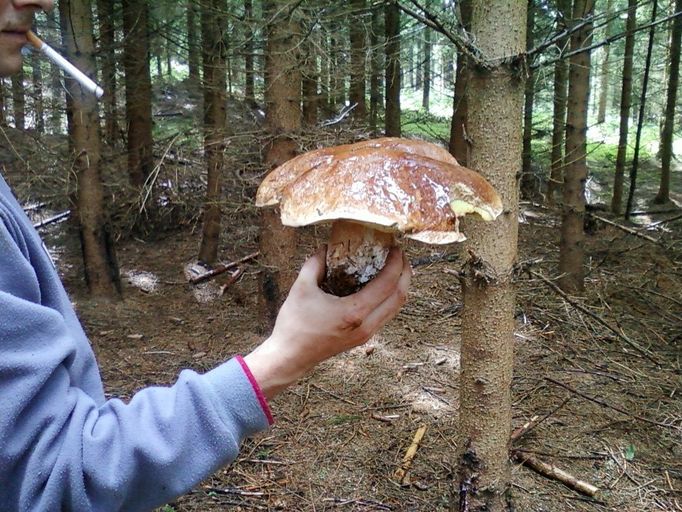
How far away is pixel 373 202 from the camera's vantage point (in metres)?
1.19

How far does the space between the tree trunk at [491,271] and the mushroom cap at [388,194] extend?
97 centimetres

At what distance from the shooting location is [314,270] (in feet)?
3.99

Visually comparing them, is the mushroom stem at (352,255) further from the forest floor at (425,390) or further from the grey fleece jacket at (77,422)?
the forest floor at (425,390)

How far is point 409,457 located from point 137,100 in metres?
7.09

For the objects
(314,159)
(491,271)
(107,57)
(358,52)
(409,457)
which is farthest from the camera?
(107,57)

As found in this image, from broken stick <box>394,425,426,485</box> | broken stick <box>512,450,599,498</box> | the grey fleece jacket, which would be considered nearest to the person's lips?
the grey fleece jacket

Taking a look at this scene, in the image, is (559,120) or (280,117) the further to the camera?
(559,120)

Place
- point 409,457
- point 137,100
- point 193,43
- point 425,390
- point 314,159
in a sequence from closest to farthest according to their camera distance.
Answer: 1. point 314,159
2. point 409,457
3. point 425,390
4. point 193,43
5. point 137,100

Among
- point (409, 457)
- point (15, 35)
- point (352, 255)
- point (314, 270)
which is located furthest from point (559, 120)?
point (15, 35)

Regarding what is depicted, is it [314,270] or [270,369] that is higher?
[314,270]

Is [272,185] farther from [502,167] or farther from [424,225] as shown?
[502,167]

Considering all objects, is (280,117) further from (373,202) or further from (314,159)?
(373,202)

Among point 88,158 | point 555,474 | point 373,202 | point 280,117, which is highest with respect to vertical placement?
point 280,117

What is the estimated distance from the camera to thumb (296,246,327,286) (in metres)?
1.18
